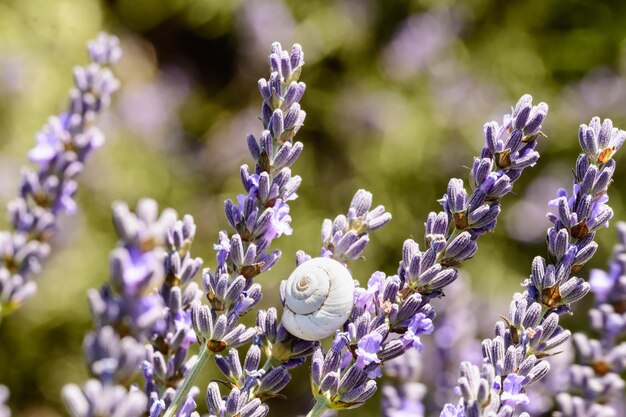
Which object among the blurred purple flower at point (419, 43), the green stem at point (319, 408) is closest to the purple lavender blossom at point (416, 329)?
the green stem at point (319, 408)

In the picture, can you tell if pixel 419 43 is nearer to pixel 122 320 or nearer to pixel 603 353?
pixel 603 353

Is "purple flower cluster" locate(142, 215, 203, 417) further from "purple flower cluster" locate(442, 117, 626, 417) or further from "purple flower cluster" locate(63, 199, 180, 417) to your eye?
"purple flower cluster" locate(442, 117, 626, 417)

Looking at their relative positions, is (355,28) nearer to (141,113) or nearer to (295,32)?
(295,32)

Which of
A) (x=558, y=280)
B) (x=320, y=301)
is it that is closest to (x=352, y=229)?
(x=320, y=301)

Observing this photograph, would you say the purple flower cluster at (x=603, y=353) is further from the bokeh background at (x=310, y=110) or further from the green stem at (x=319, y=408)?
the bokeh background at (x=310, y=110)

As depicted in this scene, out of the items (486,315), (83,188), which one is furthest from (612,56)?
(83,188)
